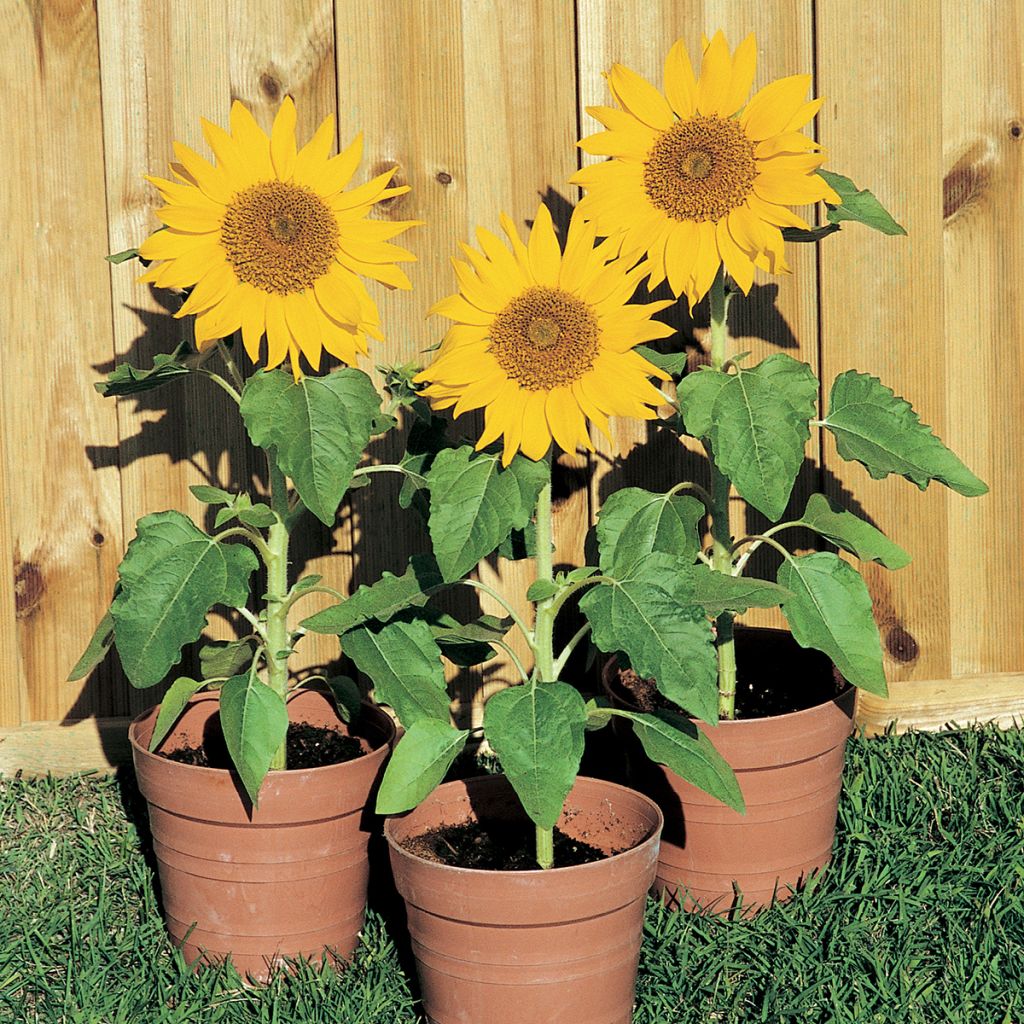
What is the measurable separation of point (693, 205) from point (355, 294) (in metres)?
0.60

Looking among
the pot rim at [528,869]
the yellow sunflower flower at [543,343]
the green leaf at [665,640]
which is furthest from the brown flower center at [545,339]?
the pot rim at [528,869]

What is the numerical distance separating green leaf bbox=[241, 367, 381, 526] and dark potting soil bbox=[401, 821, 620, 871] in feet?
1.85

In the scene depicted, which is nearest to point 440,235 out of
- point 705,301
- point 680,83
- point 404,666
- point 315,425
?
point 705,301

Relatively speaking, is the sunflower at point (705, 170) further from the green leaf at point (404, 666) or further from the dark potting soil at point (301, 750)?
the dark potting soil at point (301, 750)

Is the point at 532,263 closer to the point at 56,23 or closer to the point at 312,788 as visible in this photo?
the point at 312,788

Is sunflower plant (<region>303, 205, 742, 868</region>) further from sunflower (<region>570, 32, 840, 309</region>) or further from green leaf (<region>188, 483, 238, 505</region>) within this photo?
green leaf (<region>188, 483, 238, 505</region>)

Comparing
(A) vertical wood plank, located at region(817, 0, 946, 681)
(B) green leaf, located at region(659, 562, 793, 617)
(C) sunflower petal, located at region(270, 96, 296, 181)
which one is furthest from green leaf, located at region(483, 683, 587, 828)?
(A) vertical wood plank, located at region(817, 0, 946, 681)

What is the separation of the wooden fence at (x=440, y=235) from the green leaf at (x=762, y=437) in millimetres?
717

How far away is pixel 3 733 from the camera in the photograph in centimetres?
291

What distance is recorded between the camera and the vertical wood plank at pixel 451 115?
110 inches

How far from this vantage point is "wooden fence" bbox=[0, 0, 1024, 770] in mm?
2754

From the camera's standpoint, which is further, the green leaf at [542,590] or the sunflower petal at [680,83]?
the sunflower petal at [680,83]

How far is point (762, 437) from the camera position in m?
2.19

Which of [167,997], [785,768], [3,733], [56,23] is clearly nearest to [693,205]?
[785,768]
